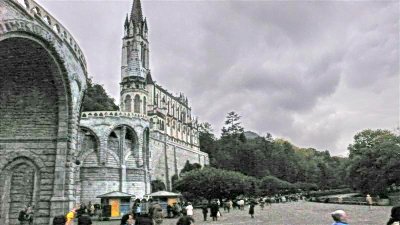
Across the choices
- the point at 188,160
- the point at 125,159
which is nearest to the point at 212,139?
the point at 188,160

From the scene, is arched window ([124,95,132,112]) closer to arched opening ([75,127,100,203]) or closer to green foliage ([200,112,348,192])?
arched opening ([75,127,100,203])

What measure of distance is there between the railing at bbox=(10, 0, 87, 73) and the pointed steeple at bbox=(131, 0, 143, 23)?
5888 centimetres

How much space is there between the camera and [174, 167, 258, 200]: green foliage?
39531mm

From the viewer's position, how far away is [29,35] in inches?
544

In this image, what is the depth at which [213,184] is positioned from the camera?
130 ft

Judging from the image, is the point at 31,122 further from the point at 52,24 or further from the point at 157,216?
the point at 157,216

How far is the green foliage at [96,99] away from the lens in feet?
185

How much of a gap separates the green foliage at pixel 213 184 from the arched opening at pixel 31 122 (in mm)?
24552

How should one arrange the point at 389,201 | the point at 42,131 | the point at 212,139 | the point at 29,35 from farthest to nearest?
the point at 212,139 < the point at 389,201 < the point at 42,131 < the point at 29,35

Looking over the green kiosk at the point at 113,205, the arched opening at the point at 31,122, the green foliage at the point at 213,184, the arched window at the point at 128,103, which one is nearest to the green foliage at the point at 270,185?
the green foliage at the point at 213,184

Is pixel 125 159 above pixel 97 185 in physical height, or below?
above

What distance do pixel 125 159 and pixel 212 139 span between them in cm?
5307

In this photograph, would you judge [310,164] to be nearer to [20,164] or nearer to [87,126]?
[87,126]

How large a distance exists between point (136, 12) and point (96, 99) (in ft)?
77.9
